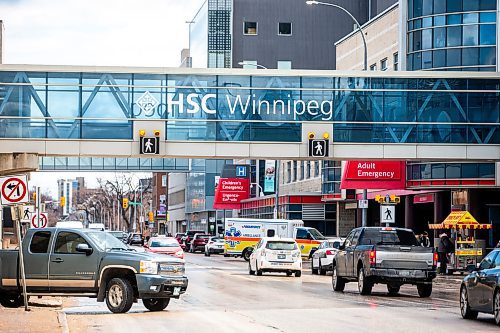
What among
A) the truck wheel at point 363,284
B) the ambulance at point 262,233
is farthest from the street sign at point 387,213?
the truck wheel at point 363,284

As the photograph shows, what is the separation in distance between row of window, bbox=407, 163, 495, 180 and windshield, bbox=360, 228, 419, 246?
2448 centimetres

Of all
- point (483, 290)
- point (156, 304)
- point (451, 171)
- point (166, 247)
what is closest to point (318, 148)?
point (166, 247)

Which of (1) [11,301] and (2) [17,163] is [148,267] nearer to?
(1) [11,301]

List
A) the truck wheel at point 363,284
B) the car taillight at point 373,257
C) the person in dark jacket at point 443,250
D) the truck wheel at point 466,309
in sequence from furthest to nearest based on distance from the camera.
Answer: the person in dark jacket at point 443,250
the truck wheel at point 363,284
the car taillight at point 373,257
the truck wheel at point 466,309

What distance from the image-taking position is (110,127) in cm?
4481

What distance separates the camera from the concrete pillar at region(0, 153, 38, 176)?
42062 millimetres

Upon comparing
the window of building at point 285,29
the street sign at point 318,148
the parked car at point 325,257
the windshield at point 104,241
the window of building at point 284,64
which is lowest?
the parked car at point 325,257

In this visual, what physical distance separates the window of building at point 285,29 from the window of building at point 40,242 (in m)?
91.4

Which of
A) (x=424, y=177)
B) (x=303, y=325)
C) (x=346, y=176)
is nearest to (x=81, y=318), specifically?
(x=303, y=325)

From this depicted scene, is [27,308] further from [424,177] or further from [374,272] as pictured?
[424,177]

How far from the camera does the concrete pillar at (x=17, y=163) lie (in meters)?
42.1

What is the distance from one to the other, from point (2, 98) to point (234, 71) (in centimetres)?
968

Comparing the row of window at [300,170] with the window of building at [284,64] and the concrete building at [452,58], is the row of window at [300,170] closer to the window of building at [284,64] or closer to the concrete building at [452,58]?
the window of building at [284,64]

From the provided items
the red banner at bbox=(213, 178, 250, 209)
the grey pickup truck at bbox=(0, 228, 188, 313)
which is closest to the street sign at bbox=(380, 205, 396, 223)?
Result: the grey pickup truck at bbox=(0, 228, 188, 313)
